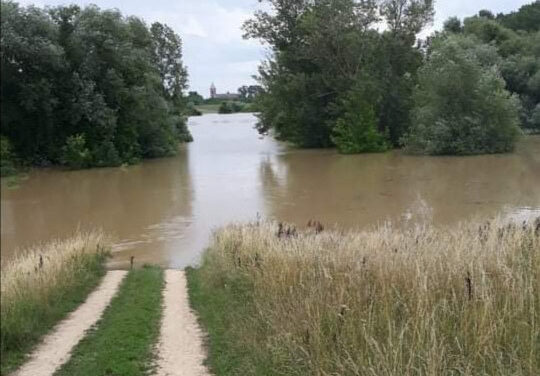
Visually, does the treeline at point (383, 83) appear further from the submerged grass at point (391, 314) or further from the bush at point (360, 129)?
the submerged grass at point (391, 314)

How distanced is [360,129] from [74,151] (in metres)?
42.5

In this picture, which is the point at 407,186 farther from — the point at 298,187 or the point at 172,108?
the point at 172,108

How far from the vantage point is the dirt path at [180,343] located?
6160 mm

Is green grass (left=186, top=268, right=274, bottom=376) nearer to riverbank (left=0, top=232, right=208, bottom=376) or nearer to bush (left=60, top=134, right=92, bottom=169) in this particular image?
riverbank (left=0, top=232, right=208, bottom=376)

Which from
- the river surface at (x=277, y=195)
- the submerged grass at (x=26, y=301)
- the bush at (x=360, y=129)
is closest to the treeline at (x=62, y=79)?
the submerged grass at (x=26, y=301)

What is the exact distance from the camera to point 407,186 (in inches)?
1159

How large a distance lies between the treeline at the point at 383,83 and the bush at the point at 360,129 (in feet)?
0.24

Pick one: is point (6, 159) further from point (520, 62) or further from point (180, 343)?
point (520, 62)

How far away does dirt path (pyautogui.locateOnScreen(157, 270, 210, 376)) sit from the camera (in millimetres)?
6160

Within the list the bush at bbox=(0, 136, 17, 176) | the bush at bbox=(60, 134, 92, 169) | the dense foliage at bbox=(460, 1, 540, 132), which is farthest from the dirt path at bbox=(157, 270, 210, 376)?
the dense foliage at bbox=(460, 1, 540, 132)

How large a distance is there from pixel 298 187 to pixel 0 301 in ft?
94.3

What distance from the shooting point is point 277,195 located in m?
28.0

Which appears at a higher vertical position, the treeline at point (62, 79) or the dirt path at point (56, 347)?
the treeline at point (62, 79)

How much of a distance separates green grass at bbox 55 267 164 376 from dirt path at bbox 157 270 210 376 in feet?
0.42
